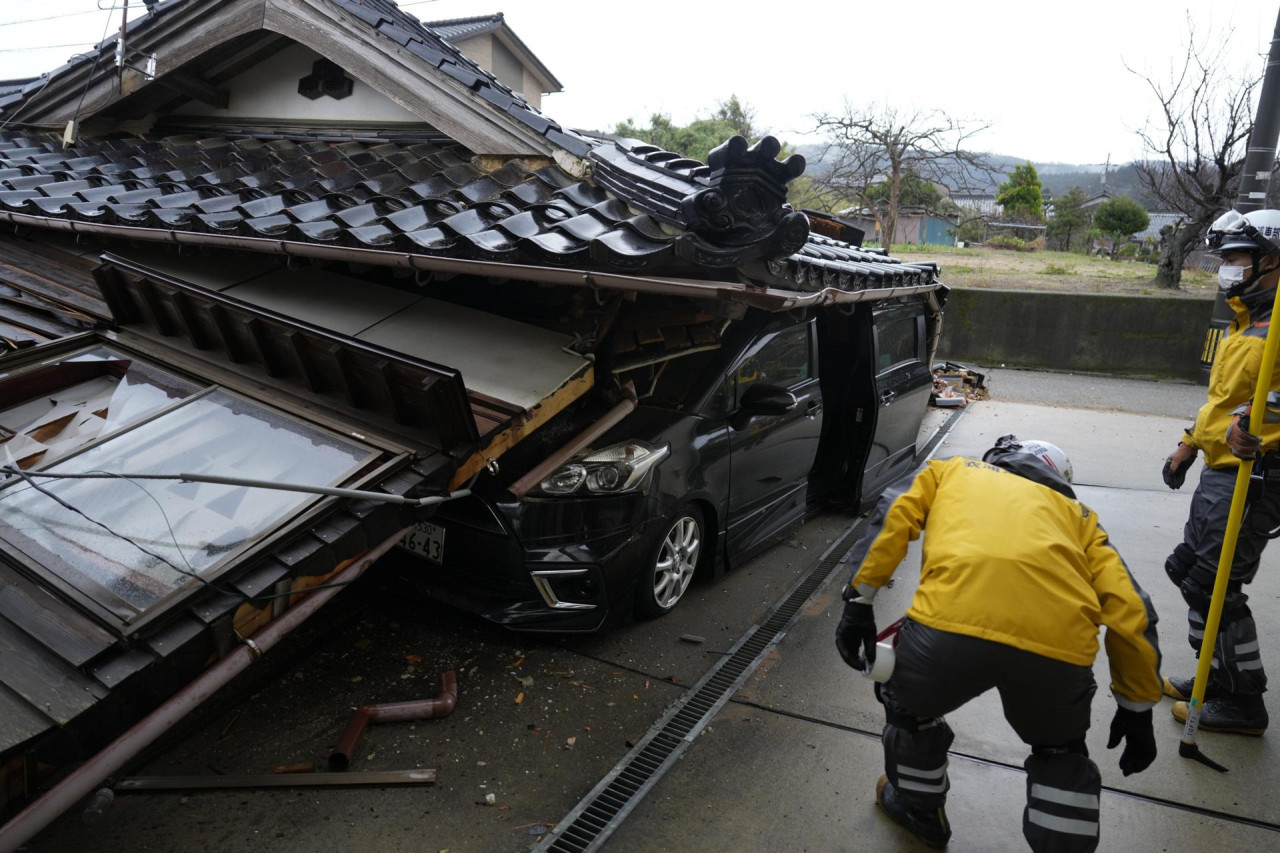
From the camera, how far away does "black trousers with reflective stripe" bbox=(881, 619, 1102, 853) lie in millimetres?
2328

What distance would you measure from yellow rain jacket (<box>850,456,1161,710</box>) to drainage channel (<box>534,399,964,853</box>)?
1288mm

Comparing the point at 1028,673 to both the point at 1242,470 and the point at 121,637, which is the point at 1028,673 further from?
the point at 121,637

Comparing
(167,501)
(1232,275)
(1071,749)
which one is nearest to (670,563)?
(1071,749)

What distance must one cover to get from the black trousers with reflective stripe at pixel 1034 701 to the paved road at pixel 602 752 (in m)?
0.49

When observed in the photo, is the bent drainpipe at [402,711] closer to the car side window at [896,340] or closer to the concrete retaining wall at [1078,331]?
the car side window at [896,340]

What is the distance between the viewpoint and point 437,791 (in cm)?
299

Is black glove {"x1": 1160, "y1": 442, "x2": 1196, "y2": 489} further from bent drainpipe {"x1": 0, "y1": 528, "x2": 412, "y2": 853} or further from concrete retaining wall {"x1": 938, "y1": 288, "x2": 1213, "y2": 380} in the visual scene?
concrete retaining wall {"x1": 938, "y1": 288, "x2": 1213, "y2": 380}

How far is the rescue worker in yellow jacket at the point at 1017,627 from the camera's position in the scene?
2299 millimetres

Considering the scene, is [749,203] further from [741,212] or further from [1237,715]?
[1237,715]

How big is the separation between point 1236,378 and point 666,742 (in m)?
2.86

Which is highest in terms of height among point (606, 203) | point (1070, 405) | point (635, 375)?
point (606, 203)

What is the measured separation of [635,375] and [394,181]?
214 cm

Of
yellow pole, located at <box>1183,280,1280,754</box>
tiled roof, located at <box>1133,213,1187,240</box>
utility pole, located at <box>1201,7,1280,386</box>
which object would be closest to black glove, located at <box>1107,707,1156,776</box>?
yellow pole, located at <box>1183,280,1280,754</box>

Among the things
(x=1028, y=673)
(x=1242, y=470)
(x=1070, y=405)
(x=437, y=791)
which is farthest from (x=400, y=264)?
(x=1070, y=405)
